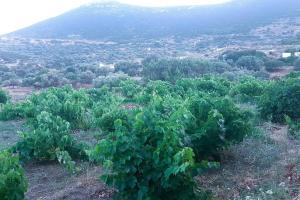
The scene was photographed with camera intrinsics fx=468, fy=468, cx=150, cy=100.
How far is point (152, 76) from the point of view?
31.1 metres

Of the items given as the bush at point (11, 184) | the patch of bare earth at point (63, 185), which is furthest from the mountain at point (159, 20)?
the bush at point (11, 184)

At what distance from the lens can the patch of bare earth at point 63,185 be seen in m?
6.62

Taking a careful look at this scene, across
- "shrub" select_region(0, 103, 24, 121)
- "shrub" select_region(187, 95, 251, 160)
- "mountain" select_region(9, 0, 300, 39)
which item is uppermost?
"shrub" select_region(187, 95, 251, 160)

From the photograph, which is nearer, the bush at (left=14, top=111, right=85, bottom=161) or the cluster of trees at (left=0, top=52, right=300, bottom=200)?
the cluster of trees at (left=0, top=52, right=300, bottom=200)

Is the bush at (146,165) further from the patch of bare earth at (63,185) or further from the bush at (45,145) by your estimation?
the bush at (45,145)

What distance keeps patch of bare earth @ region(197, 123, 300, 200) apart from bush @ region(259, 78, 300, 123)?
2332 millimetres

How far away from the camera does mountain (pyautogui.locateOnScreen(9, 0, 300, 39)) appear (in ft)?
212

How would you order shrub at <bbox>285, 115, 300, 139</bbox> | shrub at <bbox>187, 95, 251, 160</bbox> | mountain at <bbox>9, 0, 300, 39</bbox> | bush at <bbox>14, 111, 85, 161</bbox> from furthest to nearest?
mountain at <bbox>9, 0, 300, 39</bbox> → shrub at <bbox>285, 115, 300, 139</bbox> → bush at <bbox>14, 111, 85, 161</bbox> → shrub at <bbox>187, 95, 251, 160</bbox>

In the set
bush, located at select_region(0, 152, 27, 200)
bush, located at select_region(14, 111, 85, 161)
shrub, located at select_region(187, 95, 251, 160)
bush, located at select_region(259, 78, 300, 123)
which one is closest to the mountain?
bush, located at select_region(259, 78, 300, 123)

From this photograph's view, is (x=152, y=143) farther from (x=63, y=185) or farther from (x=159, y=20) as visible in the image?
(x=159, y=20)

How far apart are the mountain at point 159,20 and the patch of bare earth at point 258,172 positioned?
53257 millimetres

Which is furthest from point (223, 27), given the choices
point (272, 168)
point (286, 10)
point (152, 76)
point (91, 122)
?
point (272, 168)

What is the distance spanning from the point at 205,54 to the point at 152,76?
56.0 ft

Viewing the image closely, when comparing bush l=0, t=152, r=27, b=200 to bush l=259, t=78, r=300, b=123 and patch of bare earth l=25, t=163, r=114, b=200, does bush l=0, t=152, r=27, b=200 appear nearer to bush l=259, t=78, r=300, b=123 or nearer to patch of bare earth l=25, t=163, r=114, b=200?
patch of bare earth l=25, t=163, r=114, b=200
